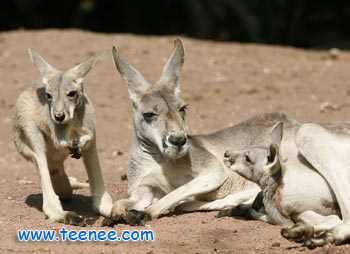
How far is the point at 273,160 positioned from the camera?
20.0ft

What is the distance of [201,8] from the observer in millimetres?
17141

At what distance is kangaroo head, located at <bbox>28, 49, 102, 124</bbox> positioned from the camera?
6172 mm

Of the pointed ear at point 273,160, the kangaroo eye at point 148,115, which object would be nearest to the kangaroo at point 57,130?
the kangaroo eye at point 148,115

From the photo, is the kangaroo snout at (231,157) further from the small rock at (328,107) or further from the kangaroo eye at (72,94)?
the small rock at (328,107)

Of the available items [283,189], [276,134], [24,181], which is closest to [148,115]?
[276,134]

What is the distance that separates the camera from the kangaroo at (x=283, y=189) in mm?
6008

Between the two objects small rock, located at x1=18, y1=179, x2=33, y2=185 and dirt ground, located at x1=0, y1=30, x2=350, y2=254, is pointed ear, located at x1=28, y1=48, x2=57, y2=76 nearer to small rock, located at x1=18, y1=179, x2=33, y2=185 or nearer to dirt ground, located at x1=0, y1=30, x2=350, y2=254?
dirt ground, located at x1=0, y1=30, x2=350, y2=254

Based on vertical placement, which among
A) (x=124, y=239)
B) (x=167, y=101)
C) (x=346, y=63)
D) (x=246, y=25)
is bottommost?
(x=124, y=239)

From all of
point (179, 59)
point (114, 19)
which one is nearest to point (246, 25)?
point (114, 19)

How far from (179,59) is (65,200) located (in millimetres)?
1655

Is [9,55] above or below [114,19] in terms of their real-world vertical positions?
below

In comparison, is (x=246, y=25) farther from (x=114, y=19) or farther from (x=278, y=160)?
(x=278, y=160)

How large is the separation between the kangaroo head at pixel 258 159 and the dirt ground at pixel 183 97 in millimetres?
394

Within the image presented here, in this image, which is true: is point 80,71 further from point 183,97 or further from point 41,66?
point 183,97
